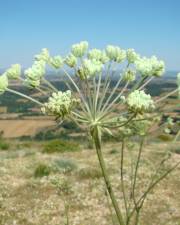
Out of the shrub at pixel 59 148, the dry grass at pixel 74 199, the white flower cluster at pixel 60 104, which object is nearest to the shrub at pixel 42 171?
the dry grass at pixel 74 199

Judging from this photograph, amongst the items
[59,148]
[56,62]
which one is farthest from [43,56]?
[59,148]

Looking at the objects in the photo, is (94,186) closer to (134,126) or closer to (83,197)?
(83,197)

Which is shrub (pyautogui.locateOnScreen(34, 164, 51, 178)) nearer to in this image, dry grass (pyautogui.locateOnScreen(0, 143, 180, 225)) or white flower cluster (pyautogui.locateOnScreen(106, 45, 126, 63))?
dry grass (pyautogui.locateOnScreen(0, 143, 180, 225))

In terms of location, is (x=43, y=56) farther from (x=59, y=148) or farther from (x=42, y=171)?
(x=59, y=148)

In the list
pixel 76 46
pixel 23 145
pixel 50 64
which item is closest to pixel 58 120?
pixel 50 64

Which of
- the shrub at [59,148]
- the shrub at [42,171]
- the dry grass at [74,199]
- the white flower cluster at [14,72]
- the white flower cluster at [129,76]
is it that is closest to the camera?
the white flower cluster at [14,72]

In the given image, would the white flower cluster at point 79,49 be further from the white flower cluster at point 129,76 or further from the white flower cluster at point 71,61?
the white flower cluster at point 129,76

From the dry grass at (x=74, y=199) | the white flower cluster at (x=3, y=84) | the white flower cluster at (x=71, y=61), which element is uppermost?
the white flower cluster at (x=71, y=61)
